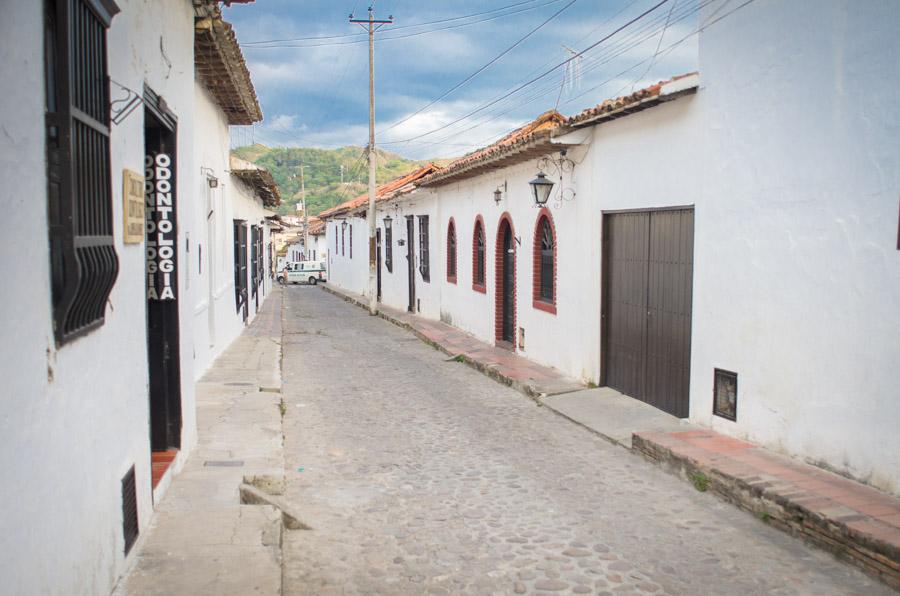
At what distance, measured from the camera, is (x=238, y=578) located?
422cm

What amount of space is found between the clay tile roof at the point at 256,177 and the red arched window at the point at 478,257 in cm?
457

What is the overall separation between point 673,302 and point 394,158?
10490cm

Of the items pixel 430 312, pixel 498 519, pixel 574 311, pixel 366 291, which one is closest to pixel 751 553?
pixel 498 519

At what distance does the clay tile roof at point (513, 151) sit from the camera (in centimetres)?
1080

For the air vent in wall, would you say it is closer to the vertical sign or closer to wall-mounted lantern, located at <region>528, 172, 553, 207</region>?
the vertical sign

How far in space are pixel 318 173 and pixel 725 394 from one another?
91.8m

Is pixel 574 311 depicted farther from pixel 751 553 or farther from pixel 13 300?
pixel 13 300

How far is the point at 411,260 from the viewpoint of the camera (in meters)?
23.2

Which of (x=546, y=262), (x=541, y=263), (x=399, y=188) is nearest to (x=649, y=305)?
(x=546, y=262)

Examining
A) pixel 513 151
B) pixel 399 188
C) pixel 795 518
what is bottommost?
pixel 795 518

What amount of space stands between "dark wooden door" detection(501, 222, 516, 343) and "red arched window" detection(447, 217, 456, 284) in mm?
3723

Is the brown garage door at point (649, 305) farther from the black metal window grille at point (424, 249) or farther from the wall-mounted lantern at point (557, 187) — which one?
the black metal window grille at point (424, 249)

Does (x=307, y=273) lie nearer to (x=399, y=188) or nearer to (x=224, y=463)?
(x=399, y=188)

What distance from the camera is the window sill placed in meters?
11.9
